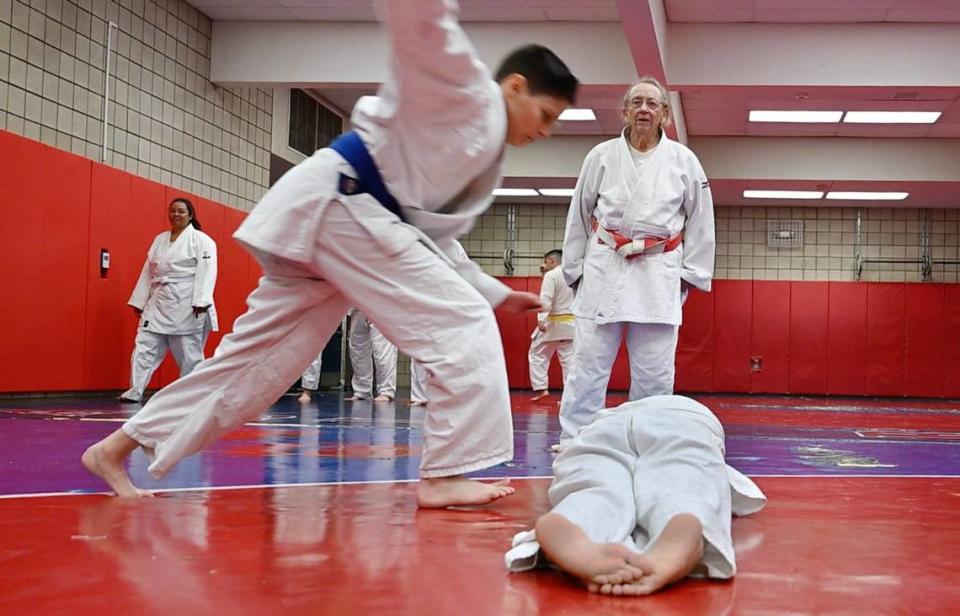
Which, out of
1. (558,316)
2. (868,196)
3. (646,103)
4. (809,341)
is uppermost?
(868,196)

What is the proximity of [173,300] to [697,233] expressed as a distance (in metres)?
5.05

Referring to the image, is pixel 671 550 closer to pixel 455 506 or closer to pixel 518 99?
pixel 455 506

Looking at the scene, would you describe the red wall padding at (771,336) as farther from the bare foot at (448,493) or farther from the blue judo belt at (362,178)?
the blue judo belt at (362,178)

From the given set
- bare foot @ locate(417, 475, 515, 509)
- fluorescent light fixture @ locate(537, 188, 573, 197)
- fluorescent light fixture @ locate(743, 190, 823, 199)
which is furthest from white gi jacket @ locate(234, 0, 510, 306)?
fluorescent light fixture @ locate(743, 190, 823, 199)

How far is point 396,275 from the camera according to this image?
8.59ft

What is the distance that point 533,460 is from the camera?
14.2 ft

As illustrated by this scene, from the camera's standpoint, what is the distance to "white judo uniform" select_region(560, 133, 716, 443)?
4.17 metres

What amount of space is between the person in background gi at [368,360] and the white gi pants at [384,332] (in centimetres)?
690

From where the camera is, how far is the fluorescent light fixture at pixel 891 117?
1184 cm

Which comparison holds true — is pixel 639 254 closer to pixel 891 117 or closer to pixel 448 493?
pixel 448 493

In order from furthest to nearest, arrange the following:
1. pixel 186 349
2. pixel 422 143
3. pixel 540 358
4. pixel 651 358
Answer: pixel 540 358 → pixel 186 349 → pixel 651 358 → pixel 422 143

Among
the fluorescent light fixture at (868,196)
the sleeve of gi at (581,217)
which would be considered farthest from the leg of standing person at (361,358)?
the fluorescent light fixture at (868,196)

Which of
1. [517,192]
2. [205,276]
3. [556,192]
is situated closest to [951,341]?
[556,192]

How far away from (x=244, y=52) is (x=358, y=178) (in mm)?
8204
